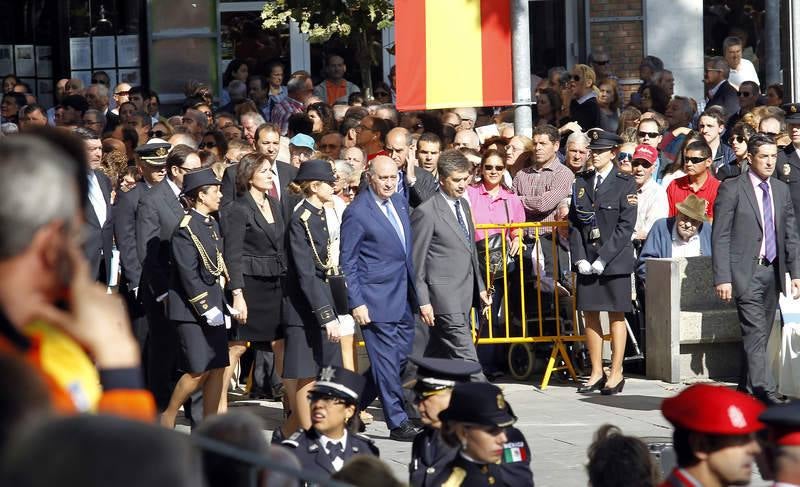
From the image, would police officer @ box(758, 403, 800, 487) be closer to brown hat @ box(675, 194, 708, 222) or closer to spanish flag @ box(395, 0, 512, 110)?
brown hat @ box(675, 194, 708, 222)

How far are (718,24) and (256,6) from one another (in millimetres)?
6610

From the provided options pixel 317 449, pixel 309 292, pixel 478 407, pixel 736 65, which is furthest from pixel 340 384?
pixel 736 65

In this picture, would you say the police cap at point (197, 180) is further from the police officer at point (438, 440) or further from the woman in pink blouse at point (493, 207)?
the woman in pink blouse at point (493, 207)

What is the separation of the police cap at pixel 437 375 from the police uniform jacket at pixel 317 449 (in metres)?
0.49

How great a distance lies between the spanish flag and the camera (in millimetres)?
11555

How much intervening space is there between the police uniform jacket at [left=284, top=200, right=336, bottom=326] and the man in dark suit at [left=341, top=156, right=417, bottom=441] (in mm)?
260

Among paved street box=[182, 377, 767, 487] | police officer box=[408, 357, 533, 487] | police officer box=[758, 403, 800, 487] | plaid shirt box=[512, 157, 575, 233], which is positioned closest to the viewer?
police officer box=[758, 403, 800, 487]

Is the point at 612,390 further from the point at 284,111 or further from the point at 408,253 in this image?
the point at 284,111

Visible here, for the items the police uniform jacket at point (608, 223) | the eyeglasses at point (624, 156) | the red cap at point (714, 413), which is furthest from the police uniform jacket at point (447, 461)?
the eyeglasses at point (624, 156)

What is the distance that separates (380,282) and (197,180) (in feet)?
4.68

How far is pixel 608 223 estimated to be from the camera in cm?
1087

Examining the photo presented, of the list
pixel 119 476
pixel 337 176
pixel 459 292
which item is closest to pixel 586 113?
pixel 337 176

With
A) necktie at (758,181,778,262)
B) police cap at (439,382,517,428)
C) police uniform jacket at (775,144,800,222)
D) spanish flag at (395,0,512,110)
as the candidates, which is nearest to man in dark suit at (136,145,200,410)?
spanish flag at (395,0,512,110)

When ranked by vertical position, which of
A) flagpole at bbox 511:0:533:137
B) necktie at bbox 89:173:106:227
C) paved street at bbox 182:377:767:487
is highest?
flagpole at bbox 511:0:533:137
